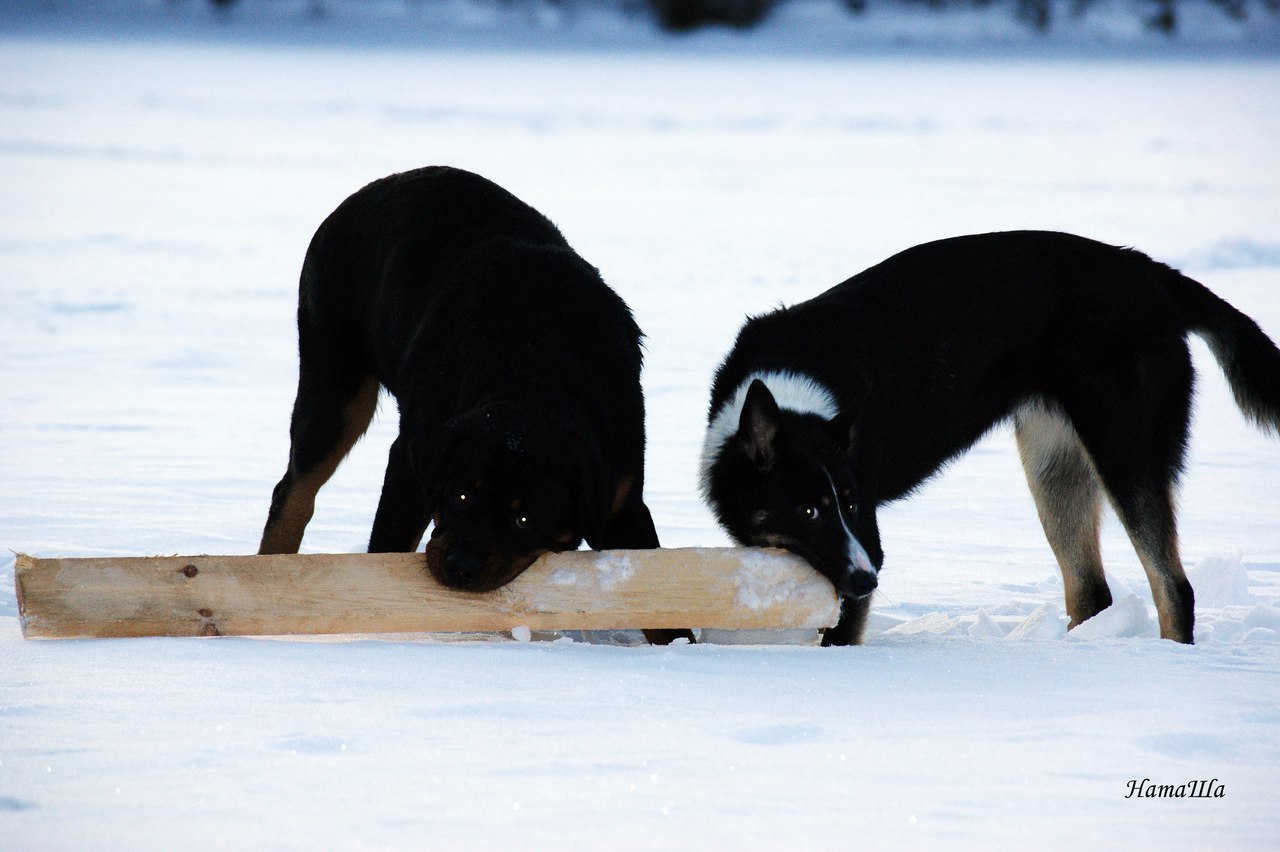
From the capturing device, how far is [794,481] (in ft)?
17.3

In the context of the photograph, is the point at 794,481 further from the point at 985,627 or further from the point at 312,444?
the point at 312,444

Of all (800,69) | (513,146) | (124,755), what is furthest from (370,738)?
(800,69)

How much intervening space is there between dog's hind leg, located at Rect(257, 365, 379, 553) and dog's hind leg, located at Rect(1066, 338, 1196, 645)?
115 inches

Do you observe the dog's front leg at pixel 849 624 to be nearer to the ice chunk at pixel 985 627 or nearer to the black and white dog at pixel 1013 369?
the black and white dog at pixel 1013 369

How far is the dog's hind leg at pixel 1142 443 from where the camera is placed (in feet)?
19.3

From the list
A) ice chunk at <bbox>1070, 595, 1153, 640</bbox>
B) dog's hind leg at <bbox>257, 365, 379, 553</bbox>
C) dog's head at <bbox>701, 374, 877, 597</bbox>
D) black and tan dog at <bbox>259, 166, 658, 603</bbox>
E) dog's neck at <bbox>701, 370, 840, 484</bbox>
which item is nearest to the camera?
black and tan dog at <bbox>259, 166, 658, 603</bbox>

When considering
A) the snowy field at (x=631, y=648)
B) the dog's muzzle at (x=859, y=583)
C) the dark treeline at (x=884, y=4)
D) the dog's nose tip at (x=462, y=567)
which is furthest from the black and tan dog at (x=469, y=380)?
the dark treeline at (x=884, y=4)

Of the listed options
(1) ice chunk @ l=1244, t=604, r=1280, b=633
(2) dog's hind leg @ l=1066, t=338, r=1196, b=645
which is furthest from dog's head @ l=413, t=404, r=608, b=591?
(1) ice chunk @ l=1244, t=604, r=1280, b=633

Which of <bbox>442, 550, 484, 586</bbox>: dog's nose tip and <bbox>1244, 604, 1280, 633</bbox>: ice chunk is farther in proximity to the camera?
<bbox>1244, 604, 1280, 633</bbox>: ice chunk

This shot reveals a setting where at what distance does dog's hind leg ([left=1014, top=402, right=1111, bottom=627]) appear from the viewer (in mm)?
6320

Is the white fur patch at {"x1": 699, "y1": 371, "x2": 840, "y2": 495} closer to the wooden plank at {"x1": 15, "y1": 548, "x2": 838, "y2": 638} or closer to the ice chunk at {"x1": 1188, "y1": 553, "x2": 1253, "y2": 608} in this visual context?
the wooden plank at {"x1": 15, "y1": 548, "x2": 838, "y2": 638}

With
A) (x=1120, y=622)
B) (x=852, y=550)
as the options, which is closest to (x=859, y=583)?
(x=852, y=550)

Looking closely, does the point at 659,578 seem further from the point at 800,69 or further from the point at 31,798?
the point at 800,69

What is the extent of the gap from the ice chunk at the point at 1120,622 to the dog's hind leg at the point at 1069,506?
1.21 ft
